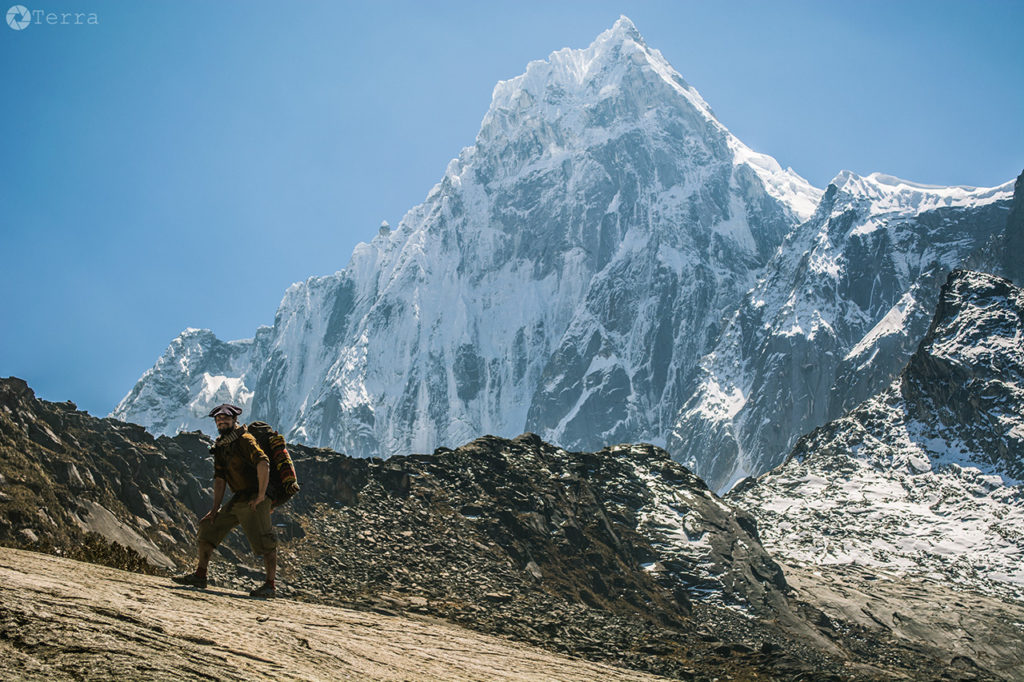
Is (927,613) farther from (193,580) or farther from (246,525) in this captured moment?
(193,580)

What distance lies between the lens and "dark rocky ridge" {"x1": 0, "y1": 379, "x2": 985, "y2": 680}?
107ft

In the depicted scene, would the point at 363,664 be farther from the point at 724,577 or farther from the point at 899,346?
the point at 899,346

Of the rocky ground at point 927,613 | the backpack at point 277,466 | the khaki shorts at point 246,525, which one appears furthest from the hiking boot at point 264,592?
the rocky ground at point 927,613

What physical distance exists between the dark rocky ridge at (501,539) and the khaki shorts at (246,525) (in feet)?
11.1

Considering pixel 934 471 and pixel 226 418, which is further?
pixel 934 471

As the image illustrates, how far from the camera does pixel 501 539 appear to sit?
45594 millimetres

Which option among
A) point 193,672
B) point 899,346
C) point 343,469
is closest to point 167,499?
point 343,469

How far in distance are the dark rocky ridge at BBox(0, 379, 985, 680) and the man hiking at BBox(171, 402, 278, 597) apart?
3.43m

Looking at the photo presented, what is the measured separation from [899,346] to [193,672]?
669 ft

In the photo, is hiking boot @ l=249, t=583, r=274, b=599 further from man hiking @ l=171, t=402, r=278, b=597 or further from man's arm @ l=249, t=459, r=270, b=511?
man's arm @ l=249, t=459, r=270, b=511

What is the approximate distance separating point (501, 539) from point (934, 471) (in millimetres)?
79135

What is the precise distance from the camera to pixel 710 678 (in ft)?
106

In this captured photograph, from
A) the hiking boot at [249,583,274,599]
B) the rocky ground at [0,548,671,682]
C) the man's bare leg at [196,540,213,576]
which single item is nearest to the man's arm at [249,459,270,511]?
the man's bare leg at [196,540,213,576]

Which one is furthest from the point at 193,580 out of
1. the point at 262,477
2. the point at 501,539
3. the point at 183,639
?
the point at 501,539
